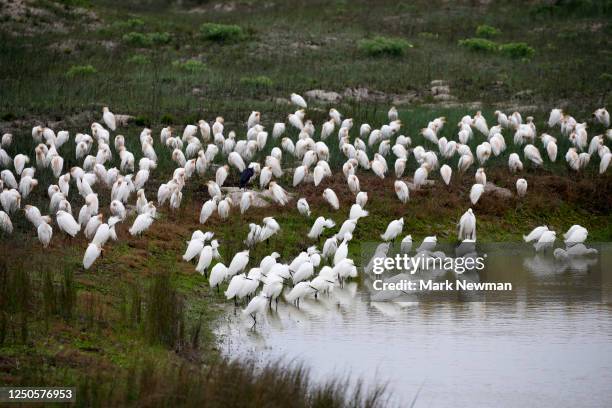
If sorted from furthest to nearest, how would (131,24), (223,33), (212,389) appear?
(131,24)
(223,33)
(212,389)

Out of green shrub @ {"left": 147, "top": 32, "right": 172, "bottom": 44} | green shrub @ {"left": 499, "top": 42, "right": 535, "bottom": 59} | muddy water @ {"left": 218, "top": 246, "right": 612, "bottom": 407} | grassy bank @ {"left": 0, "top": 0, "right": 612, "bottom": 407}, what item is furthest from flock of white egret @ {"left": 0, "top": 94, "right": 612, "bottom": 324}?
green shrub @ {"left": 147, "top": 32, "right": 172, "bottom": 44}

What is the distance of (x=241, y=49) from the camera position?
38312mm

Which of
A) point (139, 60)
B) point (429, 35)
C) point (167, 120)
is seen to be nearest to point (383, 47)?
point (429, 35)

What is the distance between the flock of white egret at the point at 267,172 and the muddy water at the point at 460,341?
1.92ft

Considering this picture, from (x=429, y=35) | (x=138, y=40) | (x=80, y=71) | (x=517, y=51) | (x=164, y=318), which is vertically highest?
(x=429, y=35)

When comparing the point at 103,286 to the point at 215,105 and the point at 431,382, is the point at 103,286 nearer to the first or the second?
the point at 431,382

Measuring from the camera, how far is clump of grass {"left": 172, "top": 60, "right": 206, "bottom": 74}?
35037 millimetres

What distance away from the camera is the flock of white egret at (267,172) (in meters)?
16.8

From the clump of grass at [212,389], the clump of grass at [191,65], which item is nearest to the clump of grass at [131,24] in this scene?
the clump of grass at [191,65]

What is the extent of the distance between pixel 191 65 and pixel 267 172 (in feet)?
48.2

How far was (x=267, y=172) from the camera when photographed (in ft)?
71.2

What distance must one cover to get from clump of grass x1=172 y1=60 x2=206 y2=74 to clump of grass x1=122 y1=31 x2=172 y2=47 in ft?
9.34

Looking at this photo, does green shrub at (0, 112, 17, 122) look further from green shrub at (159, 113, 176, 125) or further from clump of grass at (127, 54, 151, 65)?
clump of grass at (127, 54, 151, 65)

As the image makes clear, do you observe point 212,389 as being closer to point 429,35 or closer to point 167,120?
point 167,120
